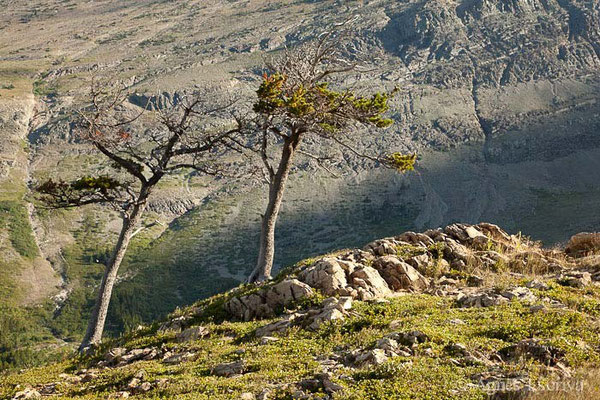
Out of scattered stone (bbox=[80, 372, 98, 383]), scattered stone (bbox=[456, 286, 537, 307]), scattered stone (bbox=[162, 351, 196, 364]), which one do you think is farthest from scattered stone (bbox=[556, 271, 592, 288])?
scattered stone (bbox=[80, 372, 98, 383])

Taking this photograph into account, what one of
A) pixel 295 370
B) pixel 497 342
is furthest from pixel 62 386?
pixel 497 342

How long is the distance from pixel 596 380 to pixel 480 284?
875 centimetres

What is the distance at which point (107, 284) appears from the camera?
841 inches

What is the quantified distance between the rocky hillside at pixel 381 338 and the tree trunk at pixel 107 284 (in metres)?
3.87

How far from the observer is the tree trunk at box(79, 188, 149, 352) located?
20828mm

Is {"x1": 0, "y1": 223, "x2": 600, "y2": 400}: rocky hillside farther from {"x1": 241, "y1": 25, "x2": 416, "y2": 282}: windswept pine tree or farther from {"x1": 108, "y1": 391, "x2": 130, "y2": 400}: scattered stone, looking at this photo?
{"x1": 241, "y1": 25, "x2": 416, "y2": 282}: windswept pine tree

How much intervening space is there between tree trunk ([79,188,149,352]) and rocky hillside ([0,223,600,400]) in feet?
12.7

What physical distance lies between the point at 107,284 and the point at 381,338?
14.2 meters

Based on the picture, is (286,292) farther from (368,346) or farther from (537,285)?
(537,285)

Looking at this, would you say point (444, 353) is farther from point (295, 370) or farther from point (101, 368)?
point (101, 368)

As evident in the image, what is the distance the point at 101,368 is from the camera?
43.8ft

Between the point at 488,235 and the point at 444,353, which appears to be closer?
the point at 444,353

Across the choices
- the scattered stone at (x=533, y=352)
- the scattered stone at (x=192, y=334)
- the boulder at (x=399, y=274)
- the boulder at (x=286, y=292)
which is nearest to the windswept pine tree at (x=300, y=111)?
the boulder at (x=286, y=292)

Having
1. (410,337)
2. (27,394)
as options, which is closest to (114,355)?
(27,394)
